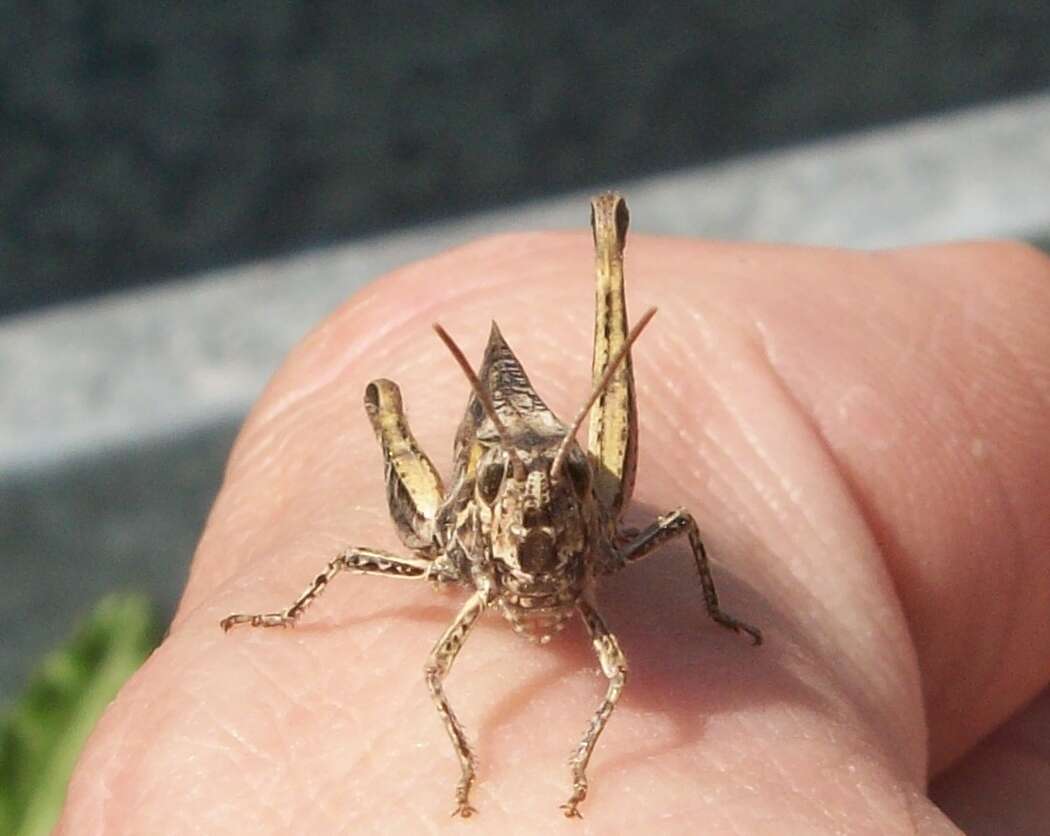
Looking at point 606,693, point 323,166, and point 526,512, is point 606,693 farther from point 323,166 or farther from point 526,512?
point 323,166

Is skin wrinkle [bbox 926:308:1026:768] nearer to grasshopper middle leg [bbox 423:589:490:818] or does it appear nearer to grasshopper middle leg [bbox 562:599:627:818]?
grasshopper middle leg [bbox 562:599:627:818]

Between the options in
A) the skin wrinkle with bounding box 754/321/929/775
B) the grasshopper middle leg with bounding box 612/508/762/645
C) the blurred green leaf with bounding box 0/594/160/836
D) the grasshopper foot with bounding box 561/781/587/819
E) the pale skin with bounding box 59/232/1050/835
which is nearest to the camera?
the grasshopper foot with bounding box 561/781/587/819

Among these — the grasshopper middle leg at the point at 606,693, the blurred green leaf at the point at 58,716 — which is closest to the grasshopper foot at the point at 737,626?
the grasshopper middle leg at the point at 606,693

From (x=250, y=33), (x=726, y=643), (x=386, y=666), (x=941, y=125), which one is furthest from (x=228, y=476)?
(x=941, y=125)

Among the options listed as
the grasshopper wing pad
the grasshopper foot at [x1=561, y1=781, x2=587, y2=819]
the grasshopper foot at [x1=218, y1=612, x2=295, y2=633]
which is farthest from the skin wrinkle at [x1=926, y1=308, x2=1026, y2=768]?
the grasshopper foot at [x1=218, y1=612, x2=295, y2=633]

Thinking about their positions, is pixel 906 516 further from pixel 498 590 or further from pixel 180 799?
pixel 180 799

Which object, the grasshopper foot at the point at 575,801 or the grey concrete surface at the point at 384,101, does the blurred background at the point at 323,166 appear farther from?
the grasshopper foot at the point at 575,801

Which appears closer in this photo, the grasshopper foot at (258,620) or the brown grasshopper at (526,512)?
the brown grasshopper at (526,512)
